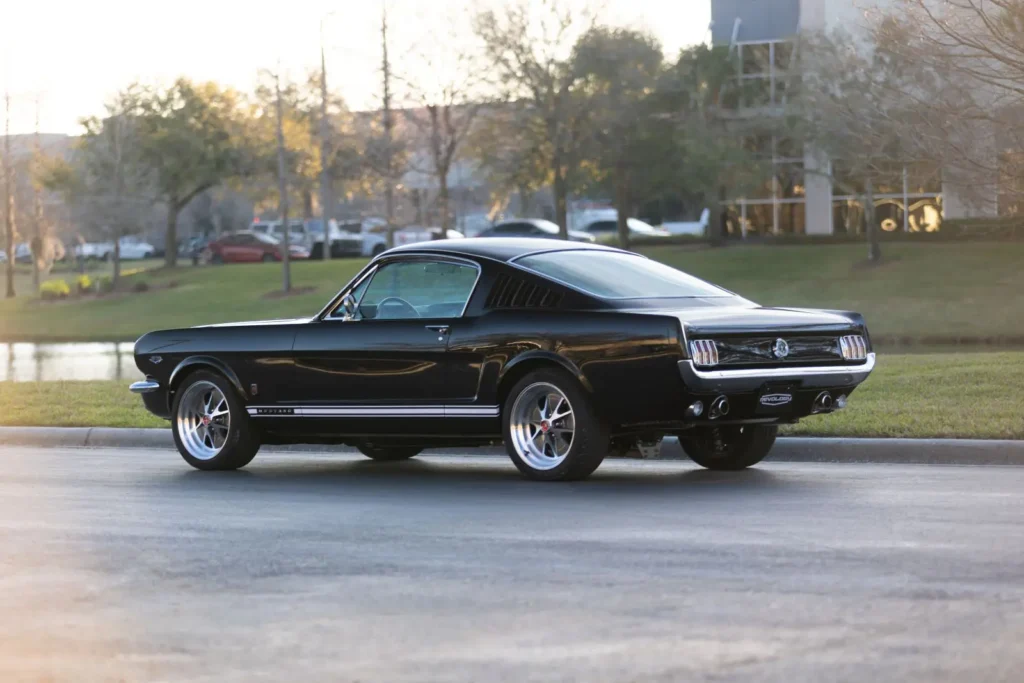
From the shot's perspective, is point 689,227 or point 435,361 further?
point 689,227

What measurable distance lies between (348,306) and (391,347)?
0.61 meters

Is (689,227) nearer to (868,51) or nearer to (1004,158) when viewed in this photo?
(868,51)

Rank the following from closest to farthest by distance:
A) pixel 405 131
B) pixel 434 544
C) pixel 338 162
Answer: pixel 434 544
pixel 405 131
pixel 338 162

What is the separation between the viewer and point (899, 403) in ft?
44.9

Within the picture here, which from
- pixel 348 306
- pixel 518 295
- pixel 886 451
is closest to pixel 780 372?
pixel 518 295

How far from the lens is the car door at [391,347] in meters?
10.4

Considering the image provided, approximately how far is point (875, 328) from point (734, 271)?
39.2 feet

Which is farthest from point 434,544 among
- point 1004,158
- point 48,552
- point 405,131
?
point 405,131

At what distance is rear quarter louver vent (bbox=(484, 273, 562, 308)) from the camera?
10125 millimetres

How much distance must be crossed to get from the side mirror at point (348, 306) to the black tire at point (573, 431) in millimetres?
1415


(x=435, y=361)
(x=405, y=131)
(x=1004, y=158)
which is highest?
(x=405, y=131)

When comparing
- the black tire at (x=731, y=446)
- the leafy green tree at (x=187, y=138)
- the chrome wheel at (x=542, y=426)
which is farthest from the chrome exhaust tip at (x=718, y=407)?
the leafy green tree at (x=187, y=138)

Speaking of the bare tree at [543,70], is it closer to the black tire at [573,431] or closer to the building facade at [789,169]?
the building facade at [789,169]

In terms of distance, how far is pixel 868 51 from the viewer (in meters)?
38.9
